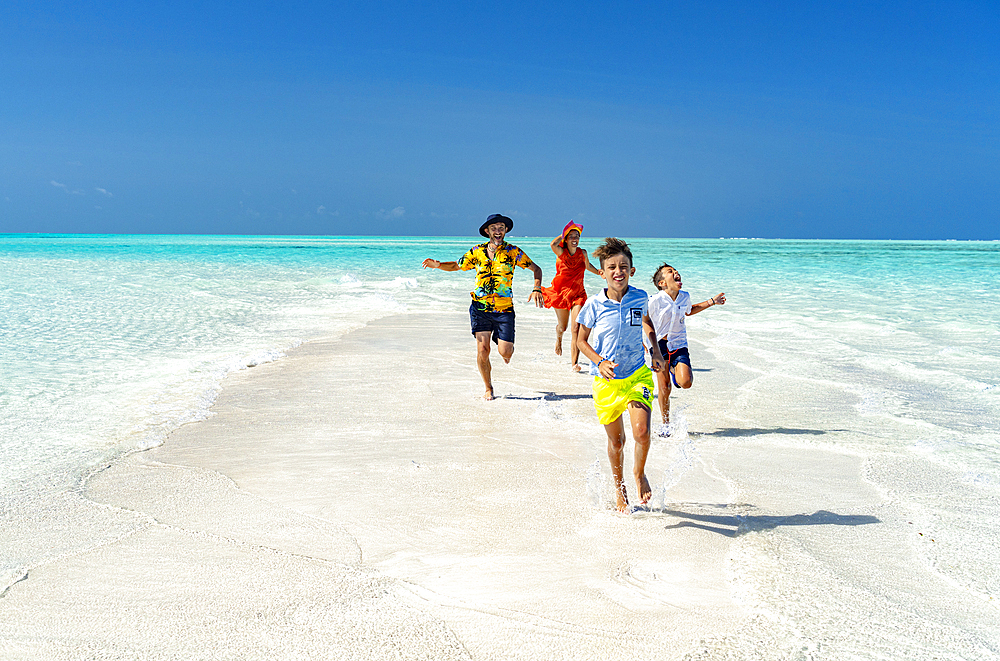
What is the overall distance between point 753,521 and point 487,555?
1653 millimetres

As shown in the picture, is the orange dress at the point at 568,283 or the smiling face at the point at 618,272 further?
the orange dress at the point at 568,283

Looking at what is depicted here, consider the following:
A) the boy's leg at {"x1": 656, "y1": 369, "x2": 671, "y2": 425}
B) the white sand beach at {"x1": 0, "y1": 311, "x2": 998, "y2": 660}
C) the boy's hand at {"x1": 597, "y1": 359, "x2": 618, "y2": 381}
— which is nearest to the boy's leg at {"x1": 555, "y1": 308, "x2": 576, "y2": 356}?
the white sand beach at {"x1": 0, "y1": 311, "x2": 998, "y2": 660}

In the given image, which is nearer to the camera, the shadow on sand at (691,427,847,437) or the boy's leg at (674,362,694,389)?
the boy's leg at (674,362,694,389)

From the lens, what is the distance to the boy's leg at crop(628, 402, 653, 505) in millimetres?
4098

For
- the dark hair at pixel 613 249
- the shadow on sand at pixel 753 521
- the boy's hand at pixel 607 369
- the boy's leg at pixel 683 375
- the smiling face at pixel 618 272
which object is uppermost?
the dark hair at pixel 613 249

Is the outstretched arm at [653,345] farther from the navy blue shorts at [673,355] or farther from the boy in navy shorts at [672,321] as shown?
the navy blue shorts at [673,355]

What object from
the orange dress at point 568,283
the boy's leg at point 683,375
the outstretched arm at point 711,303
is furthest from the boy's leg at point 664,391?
the orange dress at point 568,283

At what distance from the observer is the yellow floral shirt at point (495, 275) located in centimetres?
724

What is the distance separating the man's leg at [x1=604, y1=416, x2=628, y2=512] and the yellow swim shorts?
6 centimetres

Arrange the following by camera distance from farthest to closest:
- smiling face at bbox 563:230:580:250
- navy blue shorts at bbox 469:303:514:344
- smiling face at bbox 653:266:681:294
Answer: smiling face at bbox 563:230:580:250 → navy blue shorts at bbox 469:303:514:344 → smiling face at bbox 653:266:681:294

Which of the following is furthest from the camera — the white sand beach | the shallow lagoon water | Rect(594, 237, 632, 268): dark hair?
Rect(594, 237, 632, 268): dark hair

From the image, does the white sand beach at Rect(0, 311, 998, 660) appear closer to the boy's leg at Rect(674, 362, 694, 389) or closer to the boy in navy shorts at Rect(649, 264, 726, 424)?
the boy's leg at Rect(674, 362, 694, 389)

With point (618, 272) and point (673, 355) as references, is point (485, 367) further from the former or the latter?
point (618, 272)

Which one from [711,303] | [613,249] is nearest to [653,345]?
[613,249]
